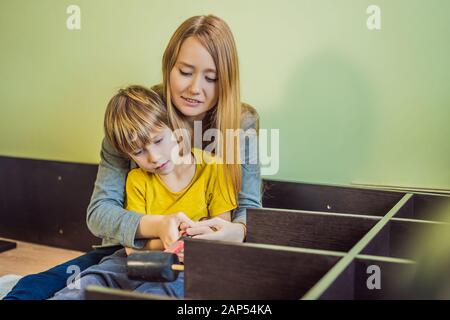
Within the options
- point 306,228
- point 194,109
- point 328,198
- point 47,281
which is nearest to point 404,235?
point 306,228

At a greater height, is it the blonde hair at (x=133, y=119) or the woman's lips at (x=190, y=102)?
the woman's lips at (x=190, y=102)

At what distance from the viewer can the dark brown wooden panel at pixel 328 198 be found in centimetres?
155

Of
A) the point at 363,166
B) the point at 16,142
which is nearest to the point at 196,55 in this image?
the point at 363,166

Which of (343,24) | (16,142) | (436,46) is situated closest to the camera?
(436,46)

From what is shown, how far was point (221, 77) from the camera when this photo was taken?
5.34 feet

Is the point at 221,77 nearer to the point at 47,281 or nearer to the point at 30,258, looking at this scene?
the point at 47,281

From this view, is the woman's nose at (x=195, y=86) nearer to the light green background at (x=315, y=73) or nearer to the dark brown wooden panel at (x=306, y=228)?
the dark brown wooden panel at (x=306, y=228)

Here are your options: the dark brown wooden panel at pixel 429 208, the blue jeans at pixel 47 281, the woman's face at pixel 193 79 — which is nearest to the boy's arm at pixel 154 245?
the blue jeans at pixel 47 281

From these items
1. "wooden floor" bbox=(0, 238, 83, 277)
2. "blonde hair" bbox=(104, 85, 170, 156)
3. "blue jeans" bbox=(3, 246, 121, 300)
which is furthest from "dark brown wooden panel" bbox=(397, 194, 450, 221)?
"wooden floor" bbox=(0, 238, 83, 277)

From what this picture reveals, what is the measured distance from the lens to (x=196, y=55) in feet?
5.29

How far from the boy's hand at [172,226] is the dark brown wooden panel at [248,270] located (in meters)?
0.36

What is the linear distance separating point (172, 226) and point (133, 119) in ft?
1.03

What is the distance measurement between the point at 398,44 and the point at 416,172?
43 centimetres

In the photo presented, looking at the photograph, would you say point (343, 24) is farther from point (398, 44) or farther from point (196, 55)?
point (196, 55)
